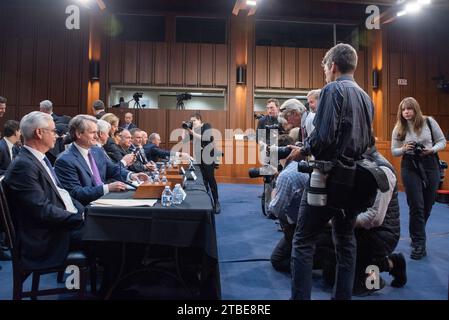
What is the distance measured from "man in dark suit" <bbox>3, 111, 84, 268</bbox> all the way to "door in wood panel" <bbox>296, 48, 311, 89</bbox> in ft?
26.9

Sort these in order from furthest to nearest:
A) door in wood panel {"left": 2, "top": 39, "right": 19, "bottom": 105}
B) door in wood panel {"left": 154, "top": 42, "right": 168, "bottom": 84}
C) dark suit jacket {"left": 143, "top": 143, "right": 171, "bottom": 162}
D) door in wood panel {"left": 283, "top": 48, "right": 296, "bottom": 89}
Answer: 1. door in wood panel {"left": 283, "top": 48, "right": 296, "bottom": 89}
2. door in wood panel {"left": 154, "top": 42, "right": 168, "bottom": 84}
3. door in wood panel {"left": 2, "top": 39, "right": 19, "bottom": 105}
4. dark suit jacket {"left": 143, "top": 143, "right": 171, "bottom": 162}

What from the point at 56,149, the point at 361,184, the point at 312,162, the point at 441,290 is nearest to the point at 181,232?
the point at 312,162

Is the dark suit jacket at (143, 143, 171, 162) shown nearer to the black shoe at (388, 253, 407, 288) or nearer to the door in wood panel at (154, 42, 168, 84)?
the black shoe at (388, 253, 407, 288)

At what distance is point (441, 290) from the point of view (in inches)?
91.7

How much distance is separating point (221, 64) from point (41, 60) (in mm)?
4280

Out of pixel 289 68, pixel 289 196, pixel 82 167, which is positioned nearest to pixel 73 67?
pixel 289 68

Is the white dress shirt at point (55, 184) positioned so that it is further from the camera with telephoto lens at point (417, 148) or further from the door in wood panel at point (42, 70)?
the door in wood panel at point (42, 70)

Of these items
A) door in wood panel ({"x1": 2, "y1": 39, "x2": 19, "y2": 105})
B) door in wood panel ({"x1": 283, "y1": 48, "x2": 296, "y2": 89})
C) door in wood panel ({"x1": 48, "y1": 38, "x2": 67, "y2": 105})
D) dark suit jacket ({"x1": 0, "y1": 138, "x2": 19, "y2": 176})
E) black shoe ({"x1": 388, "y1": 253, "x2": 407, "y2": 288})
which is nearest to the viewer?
black shoe ({"x1": 388, "y1": 253, "x2": 407, "y2": 288})

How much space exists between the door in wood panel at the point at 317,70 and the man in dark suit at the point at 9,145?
737 cm

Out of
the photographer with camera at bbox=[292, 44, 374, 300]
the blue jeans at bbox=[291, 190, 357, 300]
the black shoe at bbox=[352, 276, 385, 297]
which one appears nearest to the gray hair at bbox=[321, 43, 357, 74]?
the photographer with camera at bbox=[292, 44, 374, 300]

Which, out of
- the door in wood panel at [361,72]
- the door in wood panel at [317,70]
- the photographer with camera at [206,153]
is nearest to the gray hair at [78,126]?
the photographer with camera at [206,153]

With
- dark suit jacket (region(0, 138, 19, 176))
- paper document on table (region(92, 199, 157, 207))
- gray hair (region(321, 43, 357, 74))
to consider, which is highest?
gray hair (region(321, 43, 357, 74))

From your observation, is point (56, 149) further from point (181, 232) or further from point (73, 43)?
point (73, 43)

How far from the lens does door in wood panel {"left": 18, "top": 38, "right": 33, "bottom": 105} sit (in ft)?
28.7
